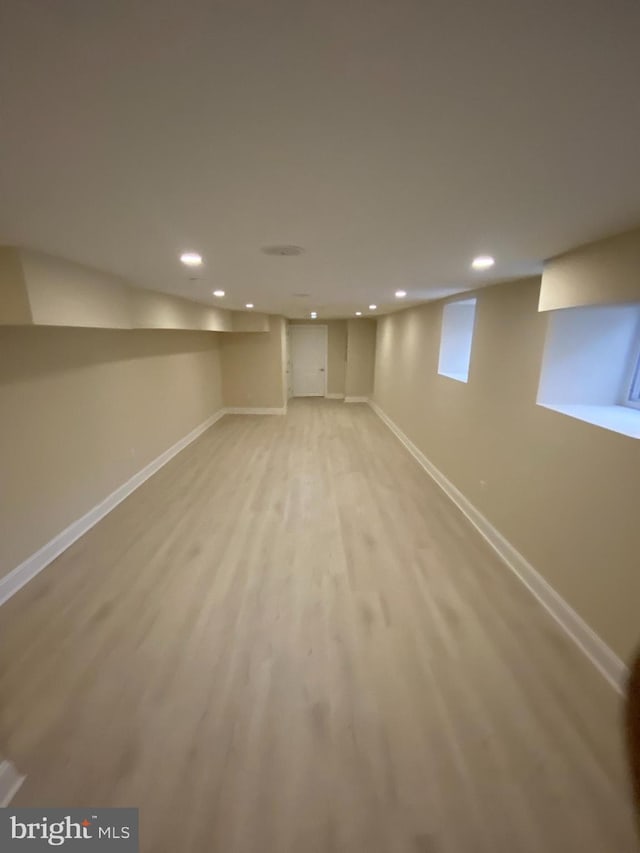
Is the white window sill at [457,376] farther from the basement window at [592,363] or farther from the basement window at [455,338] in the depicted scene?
the basement window at [592,363]

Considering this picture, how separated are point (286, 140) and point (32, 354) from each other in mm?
2544

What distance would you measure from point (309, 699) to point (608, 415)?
89.2 inches

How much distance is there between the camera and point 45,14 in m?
0.47

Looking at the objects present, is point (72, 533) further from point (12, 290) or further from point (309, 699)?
point (309, 699)

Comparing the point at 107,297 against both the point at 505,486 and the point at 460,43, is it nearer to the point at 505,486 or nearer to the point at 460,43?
the point at 460,43

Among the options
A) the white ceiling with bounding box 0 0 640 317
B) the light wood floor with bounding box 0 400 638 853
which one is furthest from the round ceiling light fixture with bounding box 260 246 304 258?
the light wood floor with bounding box 0 400 638 853

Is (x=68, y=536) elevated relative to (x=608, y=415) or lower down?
lower down

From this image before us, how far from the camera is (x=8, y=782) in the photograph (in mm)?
1231

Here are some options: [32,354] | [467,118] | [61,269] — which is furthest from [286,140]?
[32,354]

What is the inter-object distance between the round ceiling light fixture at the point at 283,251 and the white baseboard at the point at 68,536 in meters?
2.63

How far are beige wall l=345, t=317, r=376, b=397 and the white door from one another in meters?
0.84

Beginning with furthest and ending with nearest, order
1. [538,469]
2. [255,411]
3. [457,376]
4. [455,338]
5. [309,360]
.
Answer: [309,360] → [255,411] → [455,338] → [457,376] → [538,469]

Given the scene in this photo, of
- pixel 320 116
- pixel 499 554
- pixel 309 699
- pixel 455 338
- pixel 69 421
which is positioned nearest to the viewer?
pixel 320 116

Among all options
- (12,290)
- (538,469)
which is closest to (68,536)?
(12,290)
